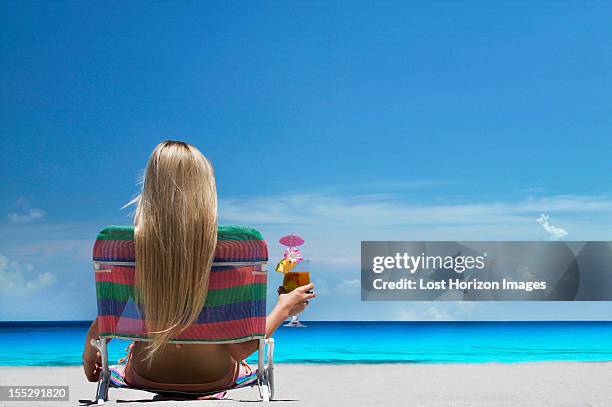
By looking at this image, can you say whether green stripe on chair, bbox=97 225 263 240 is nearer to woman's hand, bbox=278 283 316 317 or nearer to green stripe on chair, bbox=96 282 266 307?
green stripe on chair, bbox=96 282 266 307

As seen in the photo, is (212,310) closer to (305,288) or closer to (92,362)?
(305,288)

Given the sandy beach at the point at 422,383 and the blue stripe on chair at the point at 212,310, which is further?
the sandy beach at the point at 422,383

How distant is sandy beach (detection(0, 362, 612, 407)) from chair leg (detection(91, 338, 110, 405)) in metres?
3.22

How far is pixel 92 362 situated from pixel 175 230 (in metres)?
0.59

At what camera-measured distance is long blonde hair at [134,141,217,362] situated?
81.7 inches

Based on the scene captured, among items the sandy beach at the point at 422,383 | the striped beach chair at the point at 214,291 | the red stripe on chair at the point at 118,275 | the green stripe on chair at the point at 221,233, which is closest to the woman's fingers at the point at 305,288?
the striped beach chair at the point at 214,291

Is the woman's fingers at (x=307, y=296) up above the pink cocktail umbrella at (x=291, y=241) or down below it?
below

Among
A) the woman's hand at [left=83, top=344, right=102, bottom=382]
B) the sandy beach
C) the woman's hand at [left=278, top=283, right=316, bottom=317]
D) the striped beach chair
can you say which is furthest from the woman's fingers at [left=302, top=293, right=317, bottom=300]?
the sandy beach

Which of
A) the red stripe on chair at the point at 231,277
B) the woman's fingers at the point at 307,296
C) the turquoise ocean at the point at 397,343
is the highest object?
the red stripe on chair at the point at 231,277

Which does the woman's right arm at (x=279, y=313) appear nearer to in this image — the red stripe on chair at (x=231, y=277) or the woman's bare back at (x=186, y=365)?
the woman's bare back at (x=186, y=365)

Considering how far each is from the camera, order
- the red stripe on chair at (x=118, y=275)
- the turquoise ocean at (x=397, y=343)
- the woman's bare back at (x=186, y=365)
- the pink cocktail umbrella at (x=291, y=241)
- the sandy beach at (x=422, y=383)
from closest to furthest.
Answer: the red stripe on chair at (x=118, y=275) < the woman's bare back at (x=186, y=365) < the pink cocktail umbrella at (x=291, y=241) < the sandy beach at (x=422, y=383) < the turquoise ocean at (x=397, y=343)

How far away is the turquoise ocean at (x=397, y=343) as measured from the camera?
49.2ft

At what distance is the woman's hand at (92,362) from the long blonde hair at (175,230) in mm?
330

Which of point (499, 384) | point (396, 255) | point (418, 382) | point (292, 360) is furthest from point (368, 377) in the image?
point (396, 255)
